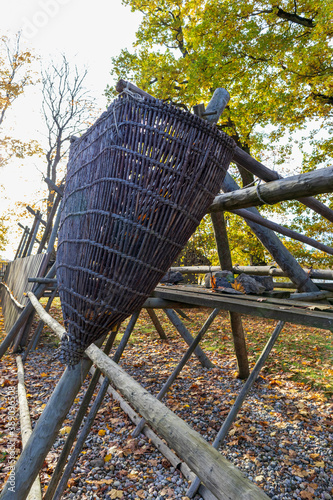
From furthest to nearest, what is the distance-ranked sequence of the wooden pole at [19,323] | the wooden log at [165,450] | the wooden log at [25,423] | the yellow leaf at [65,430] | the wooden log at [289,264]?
the wooden pole at [19,323]
the wooden log at [289,264]
the yellow leaf at [65,430]
the wooden log at [165,450]
the wooden log at [25,423]

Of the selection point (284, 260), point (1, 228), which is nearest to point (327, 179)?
point (284, 260)

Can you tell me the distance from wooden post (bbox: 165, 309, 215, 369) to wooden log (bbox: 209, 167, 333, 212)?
8.35ft

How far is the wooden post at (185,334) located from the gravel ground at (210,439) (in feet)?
0.50

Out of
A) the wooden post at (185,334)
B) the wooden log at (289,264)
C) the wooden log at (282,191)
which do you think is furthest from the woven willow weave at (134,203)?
the wooden post at (185,334)

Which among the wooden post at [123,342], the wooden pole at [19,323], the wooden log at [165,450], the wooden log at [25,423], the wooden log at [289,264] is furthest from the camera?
the wooden pole at [19,323]

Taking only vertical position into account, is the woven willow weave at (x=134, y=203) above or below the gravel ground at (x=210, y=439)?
above

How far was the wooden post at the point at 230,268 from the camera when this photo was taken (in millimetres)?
4008

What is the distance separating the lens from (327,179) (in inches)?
62.3

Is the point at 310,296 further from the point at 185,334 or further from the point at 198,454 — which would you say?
the point at 198,454

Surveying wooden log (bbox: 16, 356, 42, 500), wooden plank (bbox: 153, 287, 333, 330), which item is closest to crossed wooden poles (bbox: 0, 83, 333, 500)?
wooden log (bbox: 16, 356, 42, 500)

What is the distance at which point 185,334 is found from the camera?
14.7 feet

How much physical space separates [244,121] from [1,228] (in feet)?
39.1

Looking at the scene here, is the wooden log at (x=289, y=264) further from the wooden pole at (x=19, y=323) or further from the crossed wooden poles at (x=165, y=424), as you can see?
the wooden pole at (x=19, y=323)

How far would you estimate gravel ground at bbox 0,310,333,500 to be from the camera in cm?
232
